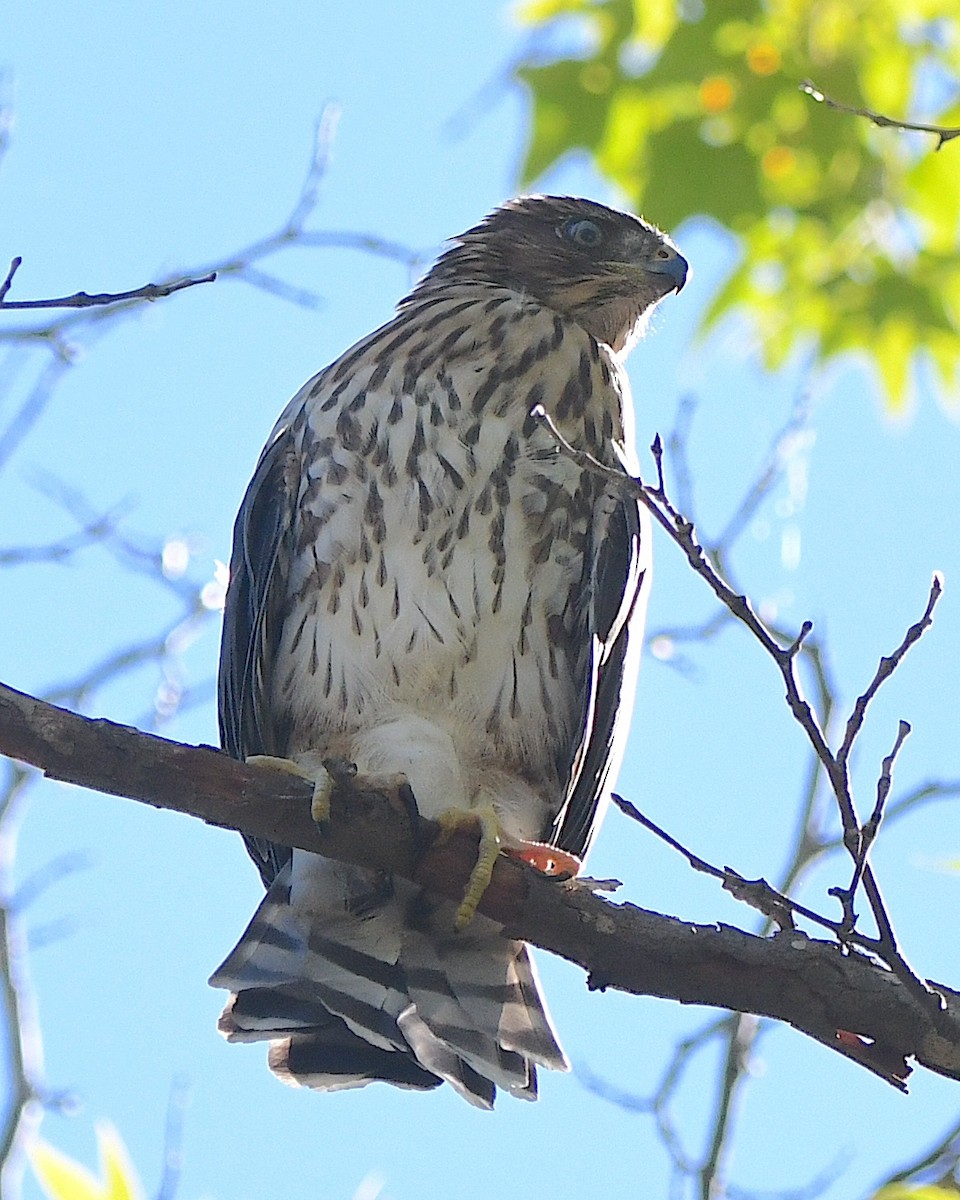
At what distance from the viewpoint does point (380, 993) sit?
3393 mm

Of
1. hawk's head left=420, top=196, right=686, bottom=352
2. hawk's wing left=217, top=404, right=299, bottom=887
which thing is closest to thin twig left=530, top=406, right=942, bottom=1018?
hawk's wing left=217, top=404, right=299, bottom=887

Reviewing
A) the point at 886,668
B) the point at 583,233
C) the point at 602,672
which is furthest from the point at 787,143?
the point at 886,668

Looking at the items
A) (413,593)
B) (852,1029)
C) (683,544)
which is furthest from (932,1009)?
(413,593)

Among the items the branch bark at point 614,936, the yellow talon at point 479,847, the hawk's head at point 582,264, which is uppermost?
the hawk's head at point 582,264

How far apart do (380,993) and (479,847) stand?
408mm

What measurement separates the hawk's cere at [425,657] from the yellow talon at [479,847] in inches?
7.5

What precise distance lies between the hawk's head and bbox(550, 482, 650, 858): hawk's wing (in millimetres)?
836

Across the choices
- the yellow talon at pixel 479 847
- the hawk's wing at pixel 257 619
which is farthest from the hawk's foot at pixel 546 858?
the hawk's wing at pixel 257 619

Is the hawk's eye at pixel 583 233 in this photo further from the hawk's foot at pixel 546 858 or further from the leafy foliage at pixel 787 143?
the hawk's foot at pixel 546 858

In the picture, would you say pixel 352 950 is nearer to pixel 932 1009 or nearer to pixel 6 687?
pixel 6 687

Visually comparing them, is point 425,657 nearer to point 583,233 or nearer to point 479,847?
point 479,847

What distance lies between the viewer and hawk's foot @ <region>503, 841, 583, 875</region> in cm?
328

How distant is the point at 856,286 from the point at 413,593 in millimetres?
1541

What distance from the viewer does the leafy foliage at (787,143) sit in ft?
13.8
